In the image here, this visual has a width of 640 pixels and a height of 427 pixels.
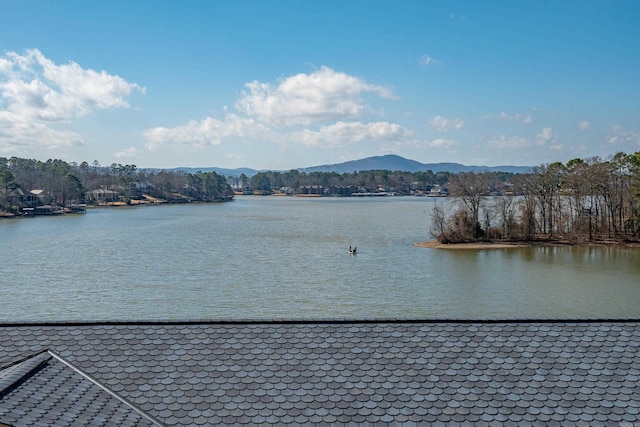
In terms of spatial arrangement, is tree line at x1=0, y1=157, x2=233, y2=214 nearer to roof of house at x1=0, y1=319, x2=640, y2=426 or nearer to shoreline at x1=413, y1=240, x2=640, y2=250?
shoreline at x1=413, y1=240, x2=640, y2=250

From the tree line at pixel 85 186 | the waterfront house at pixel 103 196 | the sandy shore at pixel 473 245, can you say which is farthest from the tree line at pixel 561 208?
the waterfront house at pixel 103 196

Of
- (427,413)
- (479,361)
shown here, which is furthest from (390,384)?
(479,361)

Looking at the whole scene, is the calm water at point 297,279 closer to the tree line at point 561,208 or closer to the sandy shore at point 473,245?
the sandy shore at point 473,245

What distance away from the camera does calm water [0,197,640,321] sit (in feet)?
72.4

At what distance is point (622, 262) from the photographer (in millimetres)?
36500

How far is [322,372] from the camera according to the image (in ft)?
24.5

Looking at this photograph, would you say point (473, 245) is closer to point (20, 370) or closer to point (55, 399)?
point (20, 370)

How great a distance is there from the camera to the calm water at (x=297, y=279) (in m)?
22.1

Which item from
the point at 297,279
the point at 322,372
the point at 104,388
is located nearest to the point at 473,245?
the point at 297,279

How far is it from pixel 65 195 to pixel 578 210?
86.6 metres

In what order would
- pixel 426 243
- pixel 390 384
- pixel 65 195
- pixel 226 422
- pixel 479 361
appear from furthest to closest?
pixel 65 195 < pixel 426 243 < pixel 479 361 < pixel 390 384 < pixel 226 422

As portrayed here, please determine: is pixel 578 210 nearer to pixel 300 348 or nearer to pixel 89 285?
pixel 89 285

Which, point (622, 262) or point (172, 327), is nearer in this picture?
point (172, 327)

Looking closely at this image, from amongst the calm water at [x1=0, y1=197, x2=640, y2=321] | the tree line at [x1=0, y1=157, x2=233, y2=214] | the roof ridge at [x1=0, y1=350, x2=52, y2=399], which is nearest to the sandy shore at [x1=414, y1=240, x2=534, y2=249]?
the calm water at [x1=0, y1=197, x2=640, y2=321]
